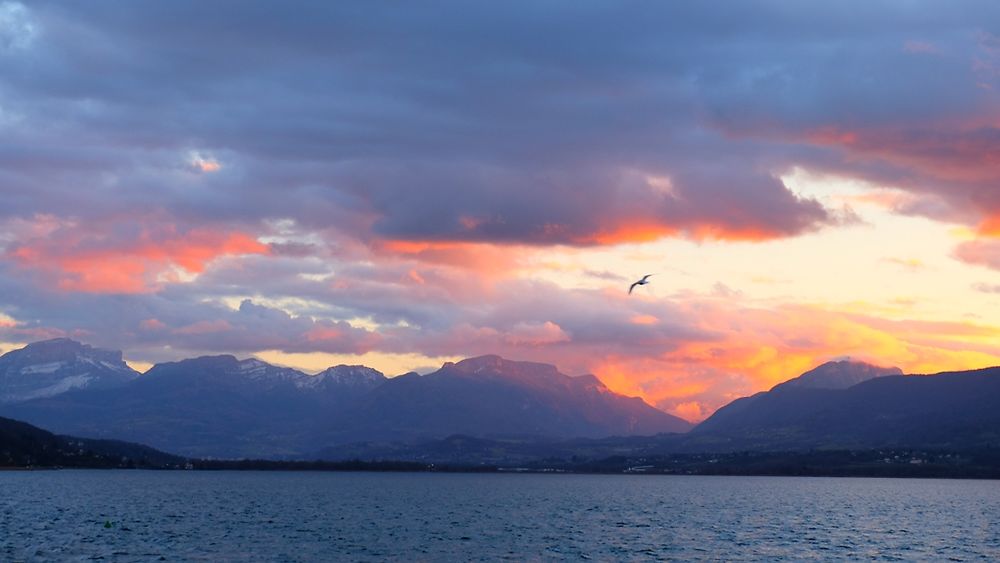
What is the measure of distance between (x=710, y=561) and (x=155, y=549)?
77303mm

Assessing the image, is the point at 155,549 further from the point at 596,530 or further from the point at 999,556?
the point at 999,556

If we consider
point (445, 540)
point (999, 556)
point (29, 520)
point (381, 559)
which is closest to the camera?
point (381, 559)

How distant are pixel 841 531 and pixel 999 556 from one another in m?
43.7

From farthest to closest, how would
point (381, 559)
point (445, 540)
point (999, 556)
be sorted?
point (445, 540), point (999, 556), point (381, 559)

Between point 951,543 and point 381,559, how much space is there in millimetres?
98694

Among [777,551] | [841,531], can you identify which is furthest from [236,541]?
[841,531]

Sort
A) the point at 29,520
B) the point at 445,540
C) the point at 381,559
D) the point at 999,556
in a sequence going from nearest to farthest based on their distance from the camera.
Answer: the point at 381,559 → the point at 999,556 → the point at 445,540 → the point at 29,520

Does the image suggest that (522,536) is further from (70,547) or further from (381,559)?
(70,547)

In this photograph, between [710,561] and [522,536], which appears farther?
[522,536]

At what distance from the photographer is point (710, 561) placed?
142750mm

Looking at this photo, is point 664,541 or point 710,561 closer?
point 710,561

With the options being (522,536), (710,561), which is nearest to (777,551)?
(710,561)

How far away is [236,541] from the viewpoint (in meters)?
163

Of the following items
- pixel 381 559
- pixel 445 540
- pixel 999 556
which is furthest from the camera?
pixel 445 540
